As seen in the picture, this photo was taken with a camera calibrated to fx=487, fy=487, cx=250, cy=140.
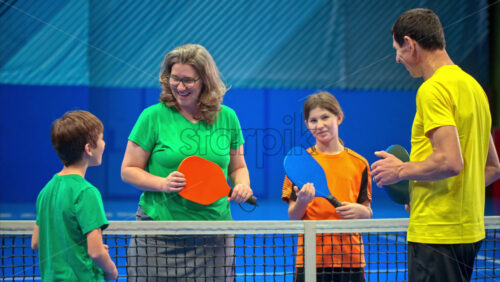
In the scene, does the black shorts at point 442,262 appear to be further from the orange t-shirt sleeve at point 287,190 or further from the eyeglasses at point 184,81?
the eyeglasses at point 184,81

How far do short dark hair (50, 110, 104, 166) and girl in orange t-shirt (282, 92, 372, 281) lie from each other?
0.82m

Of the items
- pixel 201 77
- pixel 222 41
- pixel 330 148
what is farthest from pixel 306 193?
pixel 222 41

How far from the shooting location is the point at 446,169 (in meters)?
1.41

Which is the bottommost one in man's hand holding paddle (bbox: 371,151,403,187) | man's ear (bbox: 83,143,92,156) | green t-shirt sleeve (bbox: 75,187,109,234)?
green t-shirt sleeve (bbox: 75,187,109,234)

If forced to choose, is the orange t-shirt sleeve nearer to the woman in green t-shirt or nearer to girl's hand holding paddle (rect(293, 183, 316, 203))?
girl's hand holding paddle (rect(293, 183, 316, 203))

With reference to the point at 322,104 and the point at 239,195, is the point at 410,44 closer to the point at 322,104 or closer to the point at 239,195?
the point at 322,104

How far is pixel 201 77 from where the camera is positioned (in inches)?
72.1

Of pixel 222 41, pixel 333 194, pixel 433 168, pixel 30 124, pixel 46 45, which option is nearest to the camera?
pixel 433 168

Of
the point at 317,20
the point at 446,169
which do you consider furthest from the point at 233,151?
the point at 317,20

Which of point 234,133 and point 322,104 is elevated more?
point 322,104

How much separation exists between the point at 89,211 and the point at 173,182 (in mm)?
327

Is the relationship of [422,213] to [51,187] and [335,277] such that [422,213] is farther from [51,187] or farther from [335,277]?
[51,187]

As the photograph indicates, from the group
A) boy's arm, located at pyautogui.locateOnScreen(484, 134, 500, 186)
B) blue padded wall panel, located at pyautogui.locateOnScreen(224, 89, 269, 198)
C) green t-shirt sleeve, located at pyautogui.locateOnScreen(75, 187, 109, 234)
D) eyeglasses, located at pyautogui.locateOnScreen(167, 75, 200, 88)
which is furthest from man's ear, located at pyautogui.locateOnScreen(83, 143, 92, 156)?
blue padded wall panel, located at pyautogui.locateOnScreen(224, 89, 269, 198)

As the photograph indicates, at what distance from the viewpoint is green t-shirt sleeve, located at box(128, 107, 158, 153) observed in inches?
70.2
